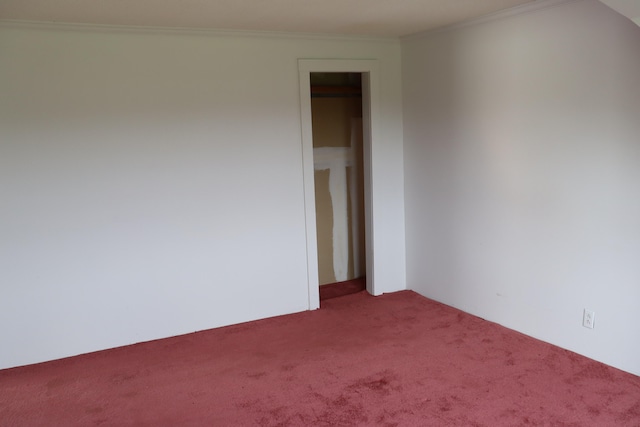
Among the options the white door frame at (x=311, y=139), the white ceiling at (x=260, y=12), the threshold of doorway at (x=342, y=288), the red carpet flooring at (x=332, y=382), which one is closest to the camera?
the red carpet flooring at (x=332, y=382)

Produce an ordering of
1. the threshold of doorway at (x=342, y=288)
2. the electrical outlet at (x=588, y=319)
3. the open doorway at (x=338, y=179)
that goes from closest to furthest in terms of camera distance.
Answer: the electrical outlet at (x=588, y=319) → the threshold of doorway at (x=342, y=288) → the open doorway at (x=338, y=179)

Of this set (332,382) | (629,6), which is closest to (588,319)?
(332,382)

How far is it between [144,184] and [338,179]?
2.11 metres

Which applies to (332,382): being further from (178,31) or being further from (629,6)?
(178,31)

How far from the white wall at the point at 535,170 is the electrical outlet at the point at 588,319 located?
1.4 inches

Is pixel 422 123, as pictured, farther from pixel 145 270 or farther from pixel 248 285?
pixel 145 270

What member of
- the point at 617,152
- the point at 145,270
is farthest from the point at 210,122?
the point at 617,152

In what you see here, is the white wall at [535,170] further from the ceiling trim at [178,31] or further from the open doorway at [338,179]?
the open doorway at [338,179]

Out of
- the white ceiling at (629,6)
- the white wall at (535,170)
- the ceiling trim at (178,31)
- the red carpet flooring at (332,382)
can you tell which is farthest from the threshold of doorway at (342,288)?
the white ceiling at (629,6)

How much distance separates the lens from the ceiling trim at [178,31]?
11.7ft

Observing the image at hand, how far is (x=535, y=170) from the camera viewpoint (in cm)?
375

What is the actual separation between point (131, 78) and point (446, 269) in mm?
2926

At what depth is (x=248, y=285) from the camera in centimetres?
445

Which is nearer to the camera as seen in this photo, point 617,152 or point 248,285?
point 617,152
